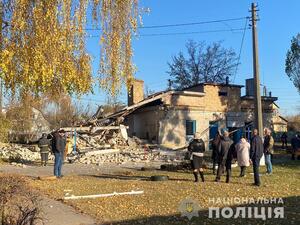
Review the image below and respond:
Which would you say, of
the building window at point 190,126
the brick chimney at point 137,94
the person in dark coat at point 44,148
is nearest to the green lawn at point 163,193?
the person in dark coat at point 44,148

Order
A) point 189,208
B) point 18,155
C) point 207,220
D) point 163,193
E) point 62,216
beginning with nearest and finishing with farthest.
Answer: point 207,220 → point 62,216 → point 189,208 → point 163,193 → point 18,155

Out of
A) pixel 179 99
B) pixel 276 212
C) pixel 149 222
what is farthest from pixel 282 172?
pixel 179 99

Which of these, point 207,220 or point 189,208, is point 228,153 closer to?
point 189,208

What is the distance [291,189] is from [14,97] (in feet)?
27.4

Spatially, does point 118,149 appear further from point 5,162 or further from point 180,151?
point 5,162

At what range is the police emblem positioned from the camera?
9.61 meters

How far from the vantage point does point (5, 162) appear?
2533 cm

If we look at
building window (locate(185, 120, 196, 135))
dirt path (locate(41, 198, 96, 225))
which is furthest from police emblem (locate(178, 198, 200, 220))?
building window (locate(185, 120, 196, 135))

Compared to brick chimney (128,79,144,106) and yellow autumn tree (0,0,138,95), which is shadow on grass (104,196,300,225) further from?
brick chimney (128,79,144,106)

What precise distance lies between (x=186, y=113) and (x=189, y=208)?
2590cm

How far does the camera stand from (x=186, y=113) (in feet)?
118

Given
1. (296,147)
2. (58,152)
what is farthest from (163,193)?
(296,147)

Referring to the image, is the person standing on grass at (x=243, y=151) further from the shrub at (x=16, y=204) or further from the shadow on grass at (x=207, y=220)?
the shrub at (x=16, y=204)

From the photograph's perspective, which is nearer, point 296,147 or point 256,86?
point 256,86
